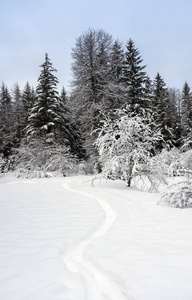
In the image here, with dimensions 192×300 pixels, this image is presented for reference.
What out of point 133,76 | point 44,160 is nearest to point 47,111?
point 44,160

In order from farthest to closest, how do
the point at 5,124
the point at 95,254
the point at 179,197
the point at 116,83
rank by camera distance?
the point at 5,124
the point at 116,83
the point at 179,197
the point at 95,254

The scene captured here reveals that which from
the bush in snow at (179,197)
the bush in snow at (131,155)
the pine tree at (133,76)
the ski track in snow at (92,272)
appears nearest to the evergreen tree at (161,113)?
the pine tree at (133,76)

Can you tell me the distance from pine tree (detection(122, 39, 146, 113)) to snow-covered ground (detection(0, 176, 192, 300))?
1299cm

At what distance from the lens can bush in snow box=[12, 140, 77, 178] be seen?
14.3 metres

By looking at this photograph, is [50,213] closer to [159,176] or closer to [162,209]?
[162,209]

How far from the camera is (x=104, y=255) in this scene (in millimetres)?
2562

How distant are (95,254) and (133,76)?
54.8 ft

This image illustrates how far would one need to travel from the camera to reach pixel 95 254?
259 centimetres

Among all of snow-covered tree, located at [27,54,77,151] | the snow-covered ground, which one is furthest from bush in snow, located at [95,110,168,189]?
snow-covered tree, located at [27,54,77,151]

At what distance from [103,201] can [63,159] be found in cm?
921

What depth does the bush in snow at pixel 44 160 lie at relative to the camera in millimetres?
14270

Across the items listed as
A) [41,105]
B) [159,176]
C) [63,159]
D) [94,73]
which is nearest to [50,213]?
[159,176]

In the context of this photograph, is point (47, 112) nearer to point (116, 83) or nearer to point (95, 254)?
point (116, 83)

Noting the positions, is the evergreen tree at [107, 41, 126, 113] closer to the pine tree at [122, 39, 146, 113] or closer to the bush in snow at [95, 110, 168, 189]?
the pine tree at [122, 39, 146, 113]
